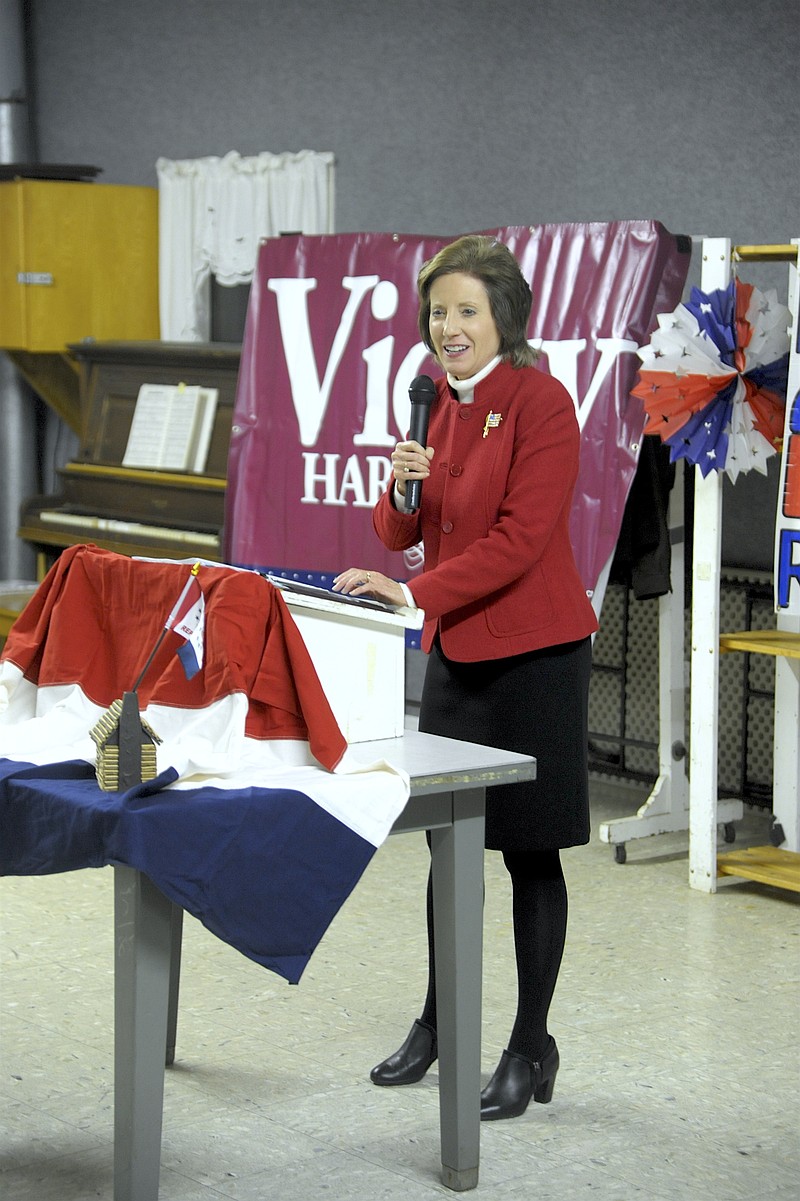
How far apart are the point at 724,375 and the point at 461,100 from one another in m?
2.14

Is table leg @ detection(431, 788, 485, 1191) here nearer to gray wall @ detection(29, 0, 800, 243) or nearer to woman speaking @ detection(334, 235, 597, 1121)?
woman speaking @ detection(334, 235, 597, 1121)

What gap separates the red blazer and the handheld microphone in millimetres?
50

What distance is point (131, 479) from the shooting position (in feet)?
19.9

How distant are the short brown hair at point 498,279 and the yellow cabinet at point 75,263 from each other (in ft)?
13.6

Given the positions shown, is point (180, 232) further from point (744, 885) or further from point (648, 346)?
point (744, 885)

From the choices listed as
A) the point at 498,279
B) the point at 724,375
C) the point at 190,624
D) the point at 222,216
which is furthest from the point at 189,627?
the point at 222,216

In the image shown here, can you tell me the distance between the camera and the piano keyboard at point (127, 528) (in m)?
5.64

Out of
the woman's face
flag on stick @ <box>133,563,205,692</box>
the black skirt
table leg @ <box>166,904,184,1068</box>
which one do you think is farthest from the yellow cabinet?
flag on stick @ <box>133,563,205,692</box>

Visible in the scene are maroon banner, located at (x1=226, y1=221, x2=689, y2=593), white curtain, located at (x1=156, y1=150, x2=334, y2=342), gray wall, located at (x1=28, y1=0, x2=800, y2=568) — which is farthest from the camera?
white curtain, located at (x1=156, y1=150, x2=334, y2=342)

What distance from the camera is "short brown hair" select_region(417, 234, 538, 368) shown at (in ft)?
8.71

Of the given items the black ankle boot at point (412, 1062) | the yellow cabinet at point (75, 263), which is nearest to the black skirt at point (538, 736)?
the black ankle boot at point (412, 1062)

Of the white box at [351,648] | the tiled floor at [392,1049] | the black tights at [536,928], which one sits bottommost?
the tiled floor at [392,1049]

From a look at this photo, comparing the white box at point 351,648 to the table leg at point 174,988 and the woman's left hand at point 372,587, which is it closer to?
the woman's left hand at point 372,587

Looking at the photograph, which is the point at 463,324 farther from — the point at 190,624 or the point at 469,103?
the point at 469,103
